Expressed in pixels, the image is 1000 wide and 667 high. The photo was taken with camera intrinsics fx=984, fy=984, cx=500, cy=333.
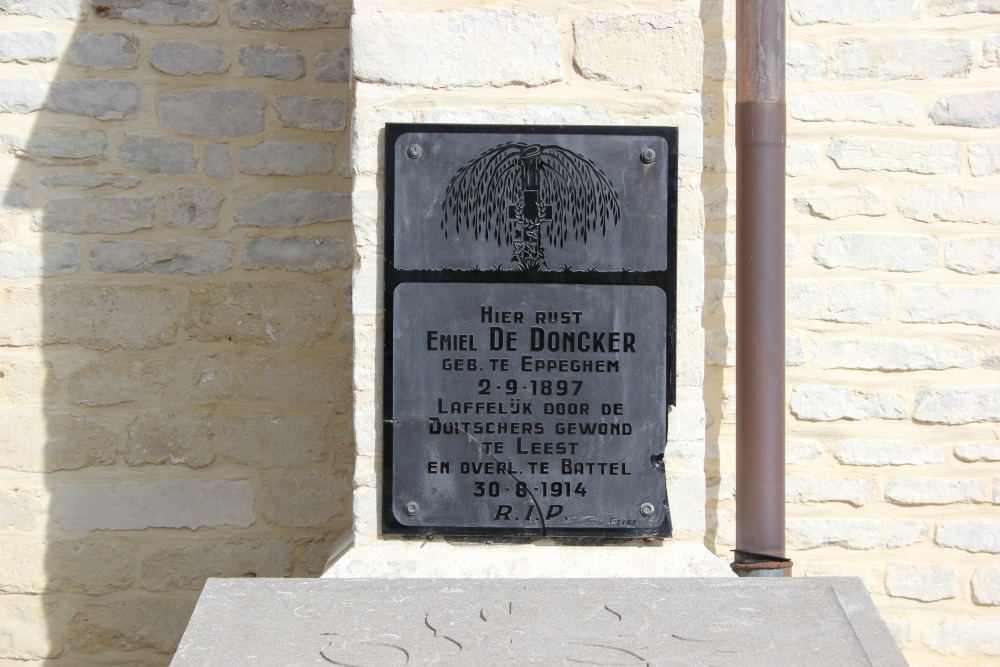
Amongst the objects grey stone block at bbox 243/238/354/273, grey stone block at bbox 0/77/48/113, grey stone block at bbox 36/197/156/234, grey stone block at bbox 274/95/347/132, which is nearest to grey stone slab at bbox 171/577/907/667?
grey stone block at bbox 243/238/354/273

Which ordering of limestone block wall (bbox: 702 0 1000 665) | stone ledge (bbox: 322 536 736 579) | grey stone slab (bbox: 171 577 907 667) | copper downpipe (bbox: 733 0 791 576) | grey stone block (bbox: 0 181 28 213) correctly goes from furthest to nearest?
grey stone block (bbox: 0 181 28 213), limestone block wall (bbox: 702 0 1000 665), copper downpipe (bbox: 733 0 791 576), stone ledge (bbox: 322 536 736 579), grey stone slab (bbox: 171 577 907 667)

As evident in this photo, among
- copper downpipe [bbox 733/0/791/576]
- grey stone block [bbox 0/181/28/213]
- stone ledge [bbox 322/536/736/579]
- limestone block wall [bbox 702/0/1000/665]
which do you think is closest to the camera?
stone ledge [bbox 322/536/736/579]

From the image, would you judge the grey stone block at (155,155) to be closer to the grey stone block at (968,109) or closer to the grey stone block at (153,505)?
the grey stone block at (153,505)

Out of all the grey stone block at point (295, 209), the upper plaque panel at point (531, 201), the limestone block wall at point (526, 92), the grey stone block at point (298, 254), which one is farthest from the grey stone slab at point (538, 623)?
the grey stone block at point (295, 209)

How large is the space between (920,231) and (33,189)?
2.86 meters

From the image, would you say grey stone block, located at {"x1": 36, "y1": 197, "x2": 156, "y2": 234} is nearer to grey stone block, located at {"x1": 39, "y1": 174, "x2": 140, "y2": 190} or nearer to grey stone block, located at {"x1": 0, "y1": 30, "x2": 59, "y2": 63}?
grey stone block, located at {"x1": 39, "y1": 174, "x2": 140, "y2": 190}

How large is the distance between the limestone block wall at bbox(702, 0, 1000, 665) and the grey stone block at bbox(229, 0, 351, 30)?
1.26 m

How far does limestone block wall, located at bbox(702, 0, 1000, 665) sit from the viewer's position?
3.09m

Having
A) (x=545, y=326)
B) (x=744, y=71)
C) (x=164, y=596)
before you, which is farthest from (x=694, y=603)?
(x=164, y=596)

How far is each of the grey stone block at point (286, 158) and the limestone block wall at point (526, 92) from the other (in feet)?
2.22

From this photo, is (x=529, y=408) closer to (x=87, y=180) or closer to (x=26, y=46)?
(x=87, y=180)

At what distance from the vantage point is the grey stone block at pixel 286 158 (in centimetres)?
324

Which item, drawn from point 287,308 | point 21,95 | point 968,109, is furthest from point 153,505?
point 968,109

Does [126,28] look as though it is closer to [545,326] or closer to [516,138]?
[516,138]
